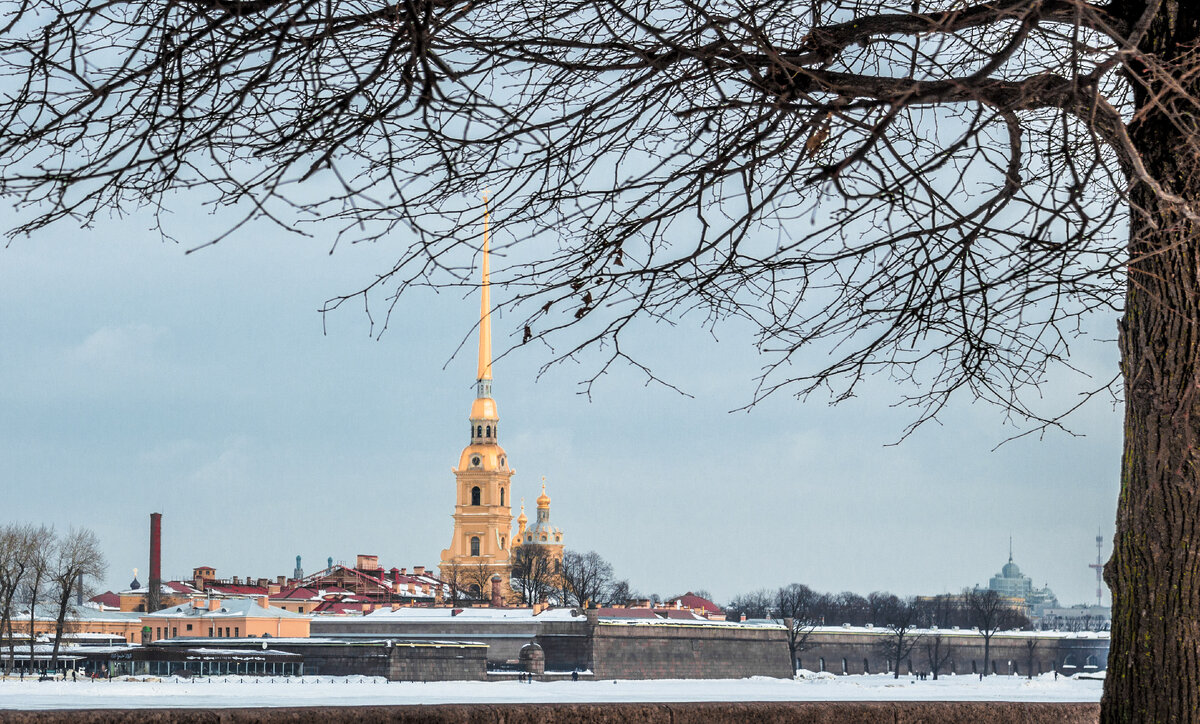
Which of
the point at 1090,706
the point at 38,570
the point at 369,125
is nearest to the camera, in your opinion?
the point at 369,125

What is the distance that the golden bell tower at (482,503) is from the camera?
13988cm

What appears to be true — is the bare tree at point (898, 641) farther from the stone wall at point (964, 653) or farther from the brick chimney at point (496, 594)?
the brick chimney at point (496, 594)

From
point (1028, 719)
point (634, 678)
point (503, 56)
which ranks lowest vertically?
point (634, 678)

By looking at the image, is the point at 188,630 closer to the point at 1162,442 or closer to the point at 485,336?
the point at 485,336

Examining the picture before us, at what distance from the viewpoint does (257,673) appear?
6988cm

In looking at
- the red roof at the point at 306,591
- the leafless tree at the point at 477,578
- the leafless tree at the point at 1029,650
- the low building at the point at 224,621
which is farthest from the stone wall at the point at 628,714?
the leafless tree at the point at 477,578

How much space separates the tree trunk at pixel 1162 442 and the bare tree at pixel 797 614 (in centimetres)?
9213

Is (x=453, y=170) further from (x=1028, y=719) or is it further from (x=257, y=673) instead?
(x=257, y=673)

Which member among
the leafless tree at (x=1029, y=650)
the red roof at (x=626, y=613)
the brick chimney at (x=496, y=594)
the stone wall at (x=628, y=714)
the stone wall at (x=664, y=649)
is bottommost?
the leafless tree at (x=1029, y=650)

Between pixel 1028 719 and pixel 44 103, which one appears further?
pixel 1028 719

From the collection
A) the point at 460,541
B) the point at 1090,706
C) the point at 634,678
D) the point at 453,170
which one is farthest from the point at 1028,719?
the point at 460,541

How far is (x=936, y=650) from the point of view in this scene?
110 metres

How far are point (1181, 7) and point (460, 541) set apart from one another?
138 m

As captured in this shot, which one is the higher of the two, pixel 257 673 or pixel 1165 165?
pixel 1165 165
